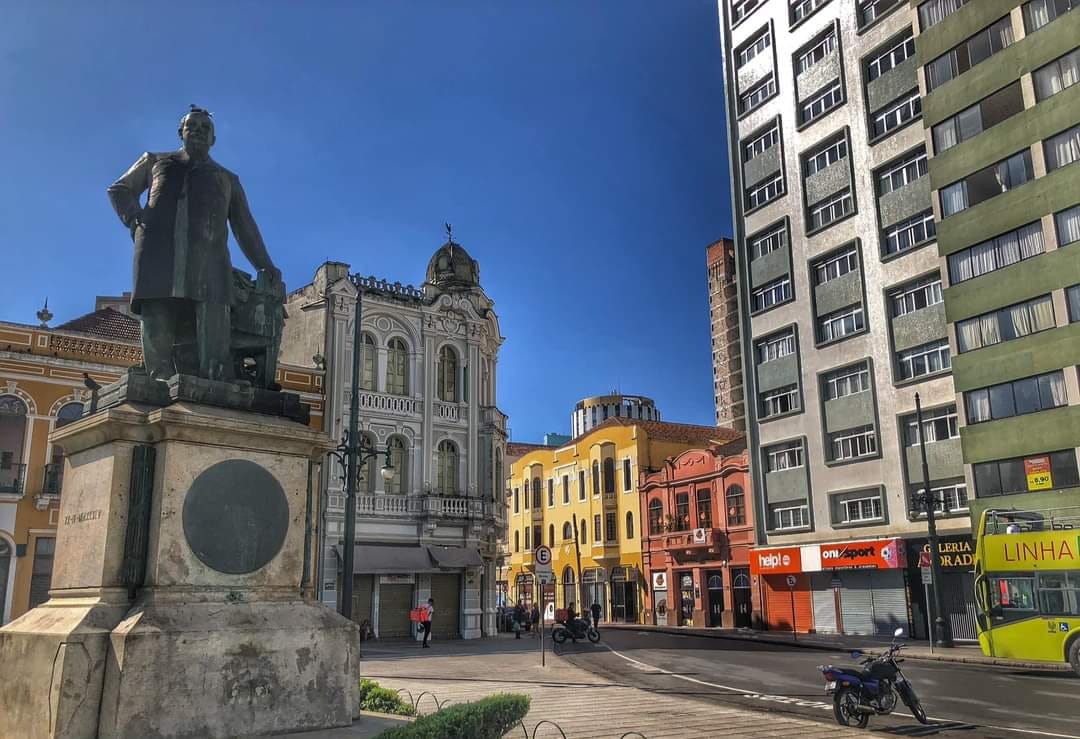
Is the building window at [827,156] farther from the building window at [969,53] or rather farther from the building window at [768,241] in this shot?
the building window at [969,53]

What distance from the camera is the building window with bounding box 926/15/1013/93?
102 ft

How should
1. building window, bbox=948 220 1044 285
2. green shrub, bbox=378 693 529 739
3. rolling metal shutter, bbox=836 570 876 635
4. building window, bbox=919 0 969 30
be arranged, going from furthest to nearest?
rolling metal shutter, bbox=836 570 876 635
building window, bbox=919 0 969 30
building window, bbox=948 220 1044 285
green shrub, bbox=378 693 529 739

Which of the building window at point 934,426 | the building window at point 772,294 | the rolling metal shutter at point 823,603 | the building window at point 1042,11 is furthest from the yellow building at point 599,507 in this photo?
the building window at point 1042,11

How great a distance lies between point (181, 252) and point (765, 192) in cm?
3933

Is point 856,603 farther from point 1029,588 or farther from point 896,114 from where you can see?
point 896,114

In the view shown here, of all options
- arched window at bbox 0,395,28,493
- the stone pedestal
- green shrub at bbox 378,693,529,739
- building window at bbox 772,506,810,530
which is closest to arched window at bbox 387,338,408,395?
arched window at bbox 0,395,28,493

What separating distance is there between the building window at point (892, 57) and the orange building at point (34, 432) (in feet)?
106

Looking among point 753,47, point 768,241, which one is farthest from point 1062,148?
point 753,47

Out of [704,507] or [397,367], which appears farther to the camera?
[704,507]

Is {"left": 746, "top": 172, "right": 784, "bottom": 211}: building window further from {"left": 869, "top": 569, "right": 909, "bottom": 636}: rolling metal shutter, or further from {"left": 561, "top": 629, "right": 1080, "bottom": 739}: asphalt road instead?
{"left": 561, "top": 629, "right": 1080, "bottom": 739}: asphalt road

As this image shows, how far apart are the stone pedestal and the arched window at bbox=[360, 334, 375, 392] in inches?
1139

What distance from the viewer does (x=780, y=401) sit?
4069 centimetres

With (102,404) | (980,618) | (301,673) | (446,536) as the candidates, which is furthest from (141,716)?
(446,536)

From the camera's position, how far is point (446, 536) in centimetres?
3638
